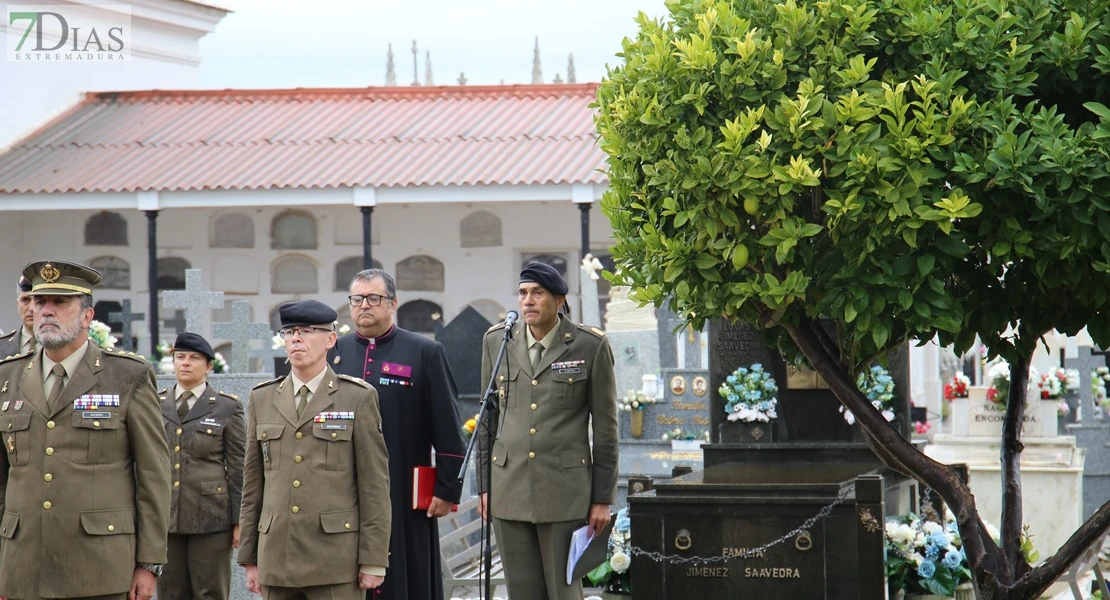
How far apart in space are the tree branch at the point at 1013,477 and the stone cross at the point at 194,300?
600 centimetres

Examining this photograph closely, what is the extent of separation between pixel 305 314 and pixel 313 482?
0.57 meters

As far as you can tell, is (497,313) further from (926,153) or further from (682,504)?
(926,153)

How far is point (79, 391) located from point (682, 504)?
2849mm

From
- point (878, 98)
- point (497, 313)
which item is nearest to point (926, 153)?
point (878, 98)

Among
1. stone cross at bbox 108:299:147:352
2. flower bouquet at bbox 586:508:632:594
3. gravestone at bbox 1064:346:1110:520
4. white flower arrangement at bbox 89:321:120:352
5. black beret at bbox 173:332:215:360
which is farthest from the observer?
stone cross at bbox 108:299:147:352

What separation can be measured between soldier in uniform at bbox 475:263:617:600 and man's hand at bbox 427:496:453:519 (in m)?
0.17

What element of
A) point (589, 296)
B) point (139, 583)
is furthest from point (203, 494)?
point (589, 296)

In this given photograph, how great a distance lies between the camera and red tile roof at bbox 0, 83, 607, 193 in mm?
17391

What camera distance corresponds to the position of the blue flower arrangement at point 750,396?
7805 mm

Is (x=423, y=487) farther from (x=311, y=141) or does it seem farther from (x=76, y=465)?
(x=311, y=141)

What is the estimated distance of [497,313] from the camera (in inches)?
812

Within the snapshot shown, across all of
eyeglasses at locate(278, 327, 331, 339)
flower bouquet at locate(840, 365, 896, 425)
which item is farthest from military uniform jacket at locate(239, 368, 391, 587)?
flower bouquet at locate(840, 365, 896, 425)

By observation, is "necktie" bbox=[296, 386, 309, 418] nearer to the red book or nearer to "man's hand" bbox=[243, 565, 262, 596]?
"man's hand" bbox=[243, 565, 262, 596]

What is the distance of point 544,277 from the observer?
525cm
